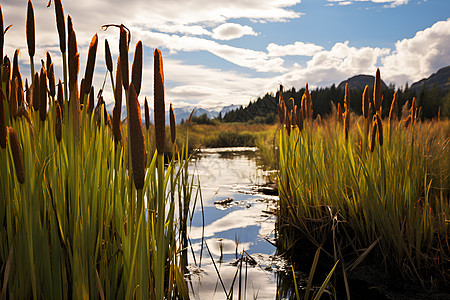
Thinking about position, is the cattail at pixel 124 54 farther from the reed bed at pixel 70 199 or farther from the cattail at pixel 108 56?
the cattail at pixel 108 56

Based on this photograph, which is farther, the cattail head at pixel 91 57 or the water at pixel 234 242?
the water at pixel 234 242

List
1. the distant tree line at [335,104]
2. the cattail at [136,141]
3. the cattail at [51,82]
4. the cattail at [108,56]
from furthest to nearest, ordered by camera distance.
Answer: the distant tree line at [335,104] → the cattail at [51,82] → the cattail at [108,56] → the cattail at [136,141]

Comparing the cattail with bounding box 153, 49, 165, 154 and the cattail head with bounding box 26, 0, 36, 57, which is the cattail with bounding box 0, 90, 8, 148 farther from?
the cattail with bounding box 153, 49, 165, 154

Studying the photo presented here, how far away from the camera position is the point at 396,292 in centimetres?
220

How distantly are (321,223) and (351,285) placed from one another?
0.53 meters

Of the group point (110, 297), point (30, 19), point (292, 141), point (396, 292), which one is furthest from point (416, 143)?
point (30, 19)

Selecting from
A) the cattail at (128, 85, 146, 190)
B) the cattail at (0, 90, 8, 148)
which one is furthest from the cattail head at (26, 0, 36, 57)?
the cattail at (128, 85, 146, 190)

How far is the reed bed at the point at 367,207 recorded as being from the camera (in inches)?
87.4

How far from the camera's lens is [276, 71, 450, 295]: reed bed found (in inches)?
87.4

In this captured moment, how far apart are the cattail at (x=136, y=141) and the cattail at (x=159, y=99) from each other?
6 cm

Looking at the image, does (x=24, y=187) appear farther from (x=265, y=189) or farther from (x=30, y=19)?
(x=265, y=189)

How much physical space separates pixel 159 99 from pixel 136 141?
0.12 metres

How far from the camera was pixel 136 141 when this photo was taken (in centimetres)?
71

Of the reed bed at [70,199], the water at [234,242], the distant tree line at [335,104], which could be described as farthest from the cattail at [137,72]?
the distant tree line at [335,104]
